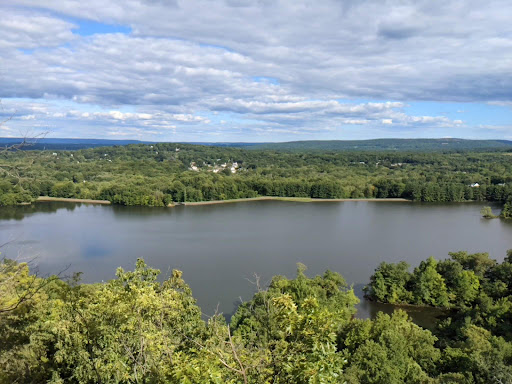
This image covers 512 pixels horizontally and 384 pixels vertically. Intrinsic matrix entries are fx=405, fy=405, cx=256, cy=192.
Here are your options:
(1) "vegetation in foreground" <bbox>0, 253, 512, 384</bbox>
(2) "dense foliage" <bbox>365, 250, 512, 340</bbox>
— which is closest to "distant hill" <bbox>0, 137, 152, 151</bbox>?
(1) "vegetation in foreground" <bbox>0, 253, 512, 384</bbox>

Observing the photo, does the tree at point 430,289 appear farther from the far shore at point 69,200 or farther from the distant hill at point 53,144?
the far shore at point 69,200

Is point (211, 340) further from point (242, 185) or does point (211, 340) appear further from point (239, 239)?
point (242, 185)

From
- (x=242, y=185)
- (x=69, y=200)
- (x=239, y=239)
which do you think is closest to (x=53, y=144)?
(x=69, y=200)

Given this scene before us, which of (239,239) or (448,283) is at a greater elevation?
(448,283)

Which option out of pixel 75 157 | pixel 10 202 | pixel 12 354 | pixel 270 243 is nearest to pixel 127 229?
pixel 270 243

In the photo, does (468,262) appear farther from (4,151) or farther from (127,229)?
(127,229)

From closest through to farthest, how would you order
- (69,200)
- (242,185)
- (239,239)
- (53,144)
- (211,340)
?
1. (211,340)
2. (239,239)
3. (69,200)
4. (242,185)
5. (53,144)
